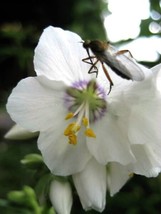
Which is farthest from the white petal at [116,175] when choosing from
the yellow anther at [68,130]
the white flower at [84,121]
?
the yellow anther at [68,130]

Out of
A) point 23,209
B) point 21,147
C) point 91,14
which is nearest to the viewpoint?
point 23,209

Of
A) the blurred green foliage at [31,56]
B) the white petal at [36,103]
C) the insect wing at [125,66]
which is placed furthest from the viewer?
the blurred green foliage at [31,56]

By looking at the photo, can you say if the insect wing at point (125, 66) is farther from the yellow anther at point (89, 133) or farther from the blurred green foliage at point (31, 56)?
the blurred green foliage at point (31, 56)

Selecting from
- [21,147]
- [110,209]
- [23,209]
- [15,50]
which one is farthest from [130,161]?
[15,50]

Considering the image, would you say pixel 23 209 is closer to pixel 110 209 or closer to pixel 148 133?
pixel 110 209

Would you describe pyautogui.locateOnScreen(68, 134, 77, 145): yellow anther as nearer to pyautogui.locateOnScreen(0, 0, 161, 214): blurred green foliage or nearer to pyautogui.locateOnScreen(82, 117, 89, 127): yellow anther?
pyautogui.locateOnScreen(82, 117, 89, 127): yellow anther

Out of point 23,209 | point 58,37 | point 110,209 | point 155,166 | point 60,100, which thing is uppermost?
point 58,37
